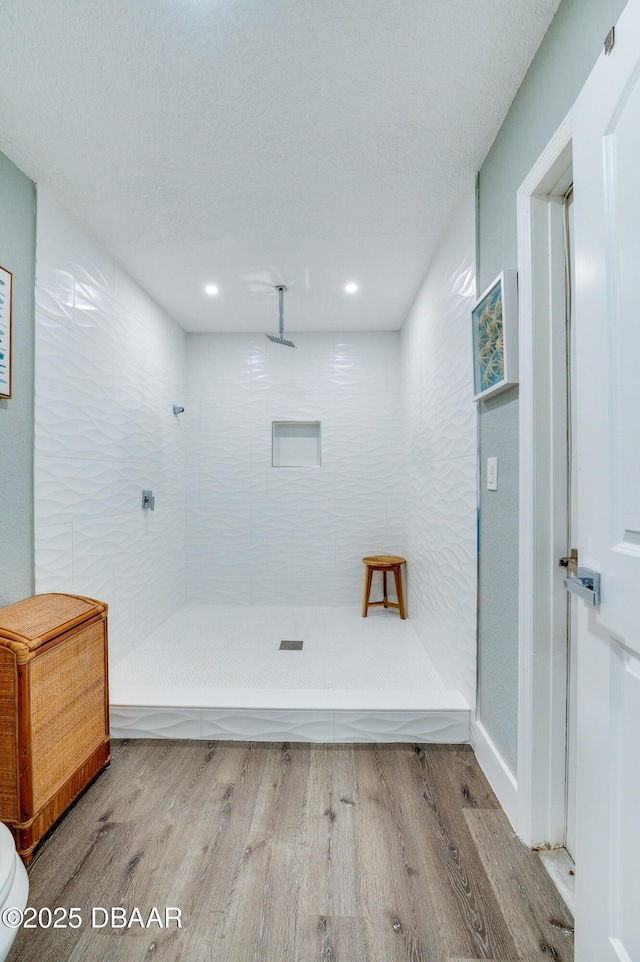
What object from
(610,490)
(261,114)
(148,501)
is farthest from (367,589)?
(261,114)

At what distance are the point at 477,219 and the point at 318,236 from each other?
0.88 metres

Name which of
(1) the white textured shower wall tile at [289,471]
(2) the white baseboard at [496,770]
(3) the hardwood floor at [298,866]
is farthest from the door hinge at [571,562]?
(1) the white textured shower wall tile at [289,471]

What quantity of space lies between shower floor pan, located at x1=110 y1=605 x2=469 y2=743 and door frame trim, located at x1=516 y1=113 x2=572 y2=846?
0.60 metres

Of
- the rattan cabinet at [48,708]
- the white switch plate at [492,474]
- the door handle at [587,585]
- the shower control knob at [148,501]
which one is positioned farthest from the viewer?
the shower control knob at [148,501]

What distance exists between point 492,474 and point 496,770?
1.13m

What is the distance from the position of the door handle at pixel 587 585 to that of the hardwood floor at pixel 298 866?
0.98 m

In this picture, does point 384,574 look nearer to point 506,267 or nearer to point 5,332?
point 506,267

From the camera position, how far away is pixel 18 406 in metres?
1.79

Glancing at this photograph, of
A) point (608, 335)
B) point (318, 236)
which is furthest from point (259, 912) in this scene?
point (318, 236)

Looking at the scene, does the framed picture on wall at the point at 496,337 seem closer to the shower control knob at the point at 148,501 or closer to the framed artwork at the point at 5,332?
the framed artwork at the point at 5,332

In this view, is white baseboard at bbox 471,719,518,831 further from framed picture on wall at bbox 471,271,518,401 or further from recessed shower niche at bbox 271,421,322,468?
recessed shower niche at bbox 271,421,322,468

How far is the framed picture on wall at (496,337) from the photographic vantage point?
1451 mm

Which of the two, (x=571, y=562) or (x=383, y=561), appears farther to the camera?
(x=383, y=561)

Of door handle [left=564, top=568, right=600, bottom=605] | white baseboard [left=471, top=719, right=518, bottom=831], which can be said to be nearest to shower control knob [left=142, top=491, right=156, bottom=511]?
white baseboard [left=471, top=719, right=518, bottom=831]
